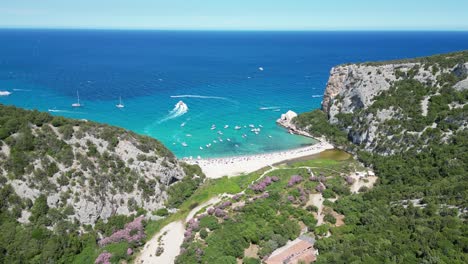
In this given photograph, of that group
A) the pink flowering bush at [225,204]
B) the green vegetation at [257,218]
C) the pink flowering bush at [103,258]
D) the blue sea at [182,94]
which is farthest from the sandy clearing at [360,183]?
the pink flowering bush at [103,258]

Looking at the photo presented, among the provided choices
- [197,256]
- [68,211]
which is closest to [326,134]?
[197,256]

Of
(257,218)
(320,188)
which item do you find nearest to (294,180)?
(320,188)

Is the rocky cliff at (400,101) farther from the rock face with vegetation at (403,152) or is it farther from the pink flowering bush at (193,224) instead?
the pink flowering bush at (193,224)

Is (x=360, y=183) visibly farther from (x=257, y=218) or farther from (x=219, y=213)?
(x=219, y=213)

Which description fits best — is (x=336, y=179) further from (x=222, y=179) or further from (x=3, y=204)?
(x=3, y=204)

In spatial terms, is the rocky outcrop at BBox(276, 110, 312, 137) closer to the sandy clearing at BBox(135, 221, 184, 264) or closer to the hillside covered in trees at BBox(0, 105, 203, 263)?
the hillside covered in trees at BBox(0, 105, 203, 263)

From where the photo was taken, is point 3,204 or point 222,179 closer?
point 3,204

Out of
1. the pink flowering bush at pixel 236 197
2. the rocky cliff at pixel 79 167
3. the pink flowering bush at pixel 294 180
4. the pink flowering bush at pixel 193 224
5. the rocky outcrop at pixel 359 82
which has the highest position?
the rocky outcrop at pixel 359 82
